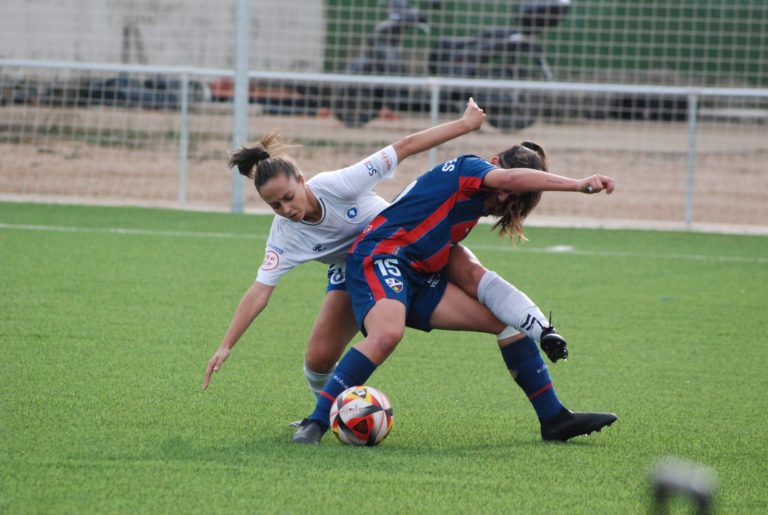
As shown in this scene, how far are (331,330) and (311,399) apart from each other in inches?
21.4

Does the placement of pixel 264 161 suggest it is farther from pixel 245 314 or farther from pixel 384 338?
pixel 384 338

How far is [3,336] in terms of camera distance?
6.10 meters

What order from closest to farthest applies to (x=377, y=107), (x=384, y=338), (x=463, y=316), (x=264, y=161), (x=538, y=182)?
1. (x=538, y=182)
2. (x=384, y=338)
3. (x=264, y=161)
4. (x=463, y=316)
5. (x=377, y=107)

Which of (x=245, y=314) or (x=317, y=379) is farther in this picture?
(x=317, y=379)

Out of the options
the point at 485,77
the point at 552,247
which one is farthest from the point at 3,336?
the point at 485,77

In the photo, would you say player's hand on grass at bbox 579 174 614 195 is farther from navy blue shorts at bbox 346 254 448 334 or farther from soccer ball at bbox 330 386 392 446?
soccer ball at bbox 330 386 392 446

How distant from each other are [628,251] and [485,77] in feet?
22.8

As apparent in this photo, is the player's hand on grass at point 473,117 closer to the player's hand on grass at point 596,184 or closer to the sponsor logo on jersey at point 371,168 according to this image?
the sponsor logo on jersey at point 371,168

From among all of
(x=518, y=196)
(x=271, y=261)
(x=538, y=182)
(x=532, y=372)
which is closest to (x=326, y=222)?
(x=271, y=261)

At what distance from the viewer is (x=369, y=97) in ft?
54.2

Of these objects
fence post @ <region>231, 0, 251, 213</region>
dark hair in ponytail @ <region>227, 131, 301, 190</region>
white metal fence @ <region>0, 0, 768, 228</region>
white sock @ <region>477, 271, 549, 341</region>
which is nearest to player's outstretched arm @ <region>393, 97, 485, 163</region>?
dark hair in ponytail @ <region>227, 131, 301, 190</region>

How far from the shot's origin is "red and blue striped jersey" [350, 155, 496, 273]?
14.9 ft

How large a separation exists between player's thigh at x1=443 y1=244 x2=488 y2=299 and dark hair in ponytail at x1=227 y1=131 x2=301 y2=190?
2.40ft

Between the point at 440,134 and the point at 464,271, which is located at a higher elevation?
the point at 440,134
